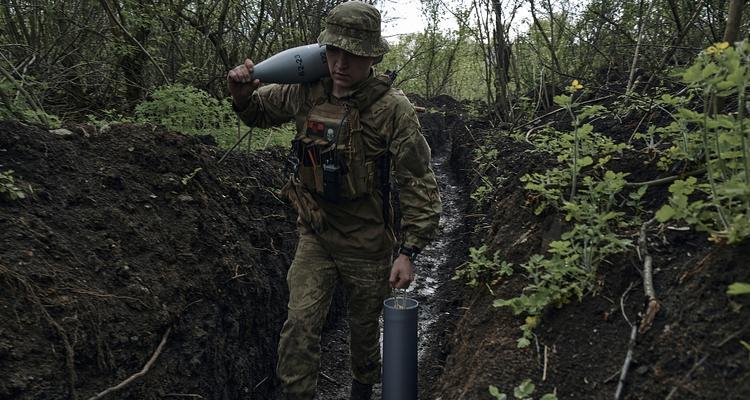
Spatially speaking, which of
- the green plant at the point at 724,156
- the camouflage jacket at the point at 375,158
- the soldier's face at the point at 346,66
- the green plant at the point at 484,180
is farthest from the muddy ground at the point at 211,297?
the soldier's face at the point at 346,66

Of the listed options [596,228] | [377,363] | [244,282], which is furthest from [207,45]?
[596,228]

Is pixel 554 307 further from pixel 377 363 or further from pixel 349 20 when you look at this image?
pixel 349 20

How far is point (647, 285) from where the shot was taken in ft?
6.31

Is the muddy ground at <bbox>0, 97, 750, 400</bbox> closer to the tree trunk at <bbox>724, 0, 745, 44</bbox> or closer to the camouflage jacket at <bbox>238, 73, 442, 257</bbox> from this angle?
the camouflage jacket at <bbox>238, 73, 442, 257</bbox>

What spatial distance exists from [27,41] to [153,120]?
2.14 metres

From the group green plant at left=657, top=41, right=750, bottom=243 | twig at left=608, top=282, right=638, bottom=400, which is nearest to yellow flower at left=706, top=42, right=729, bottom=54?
green plant at left=657, top=41, right=750, bottom=243

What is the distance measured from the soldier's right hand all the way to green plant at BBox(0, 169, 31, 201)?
1.23 metres

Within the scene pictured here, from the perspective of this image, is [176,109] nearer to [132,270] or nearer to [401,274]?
[132,270]

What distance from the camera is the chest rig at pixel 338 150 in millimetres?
2932

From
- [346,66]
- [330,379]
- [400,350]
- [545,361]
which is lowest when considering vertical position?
[330,379]

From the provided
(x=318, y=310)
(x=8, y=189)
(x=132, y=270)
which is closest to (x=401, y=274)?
(x=318, y=310)

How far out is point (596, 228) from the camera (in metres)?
2.17

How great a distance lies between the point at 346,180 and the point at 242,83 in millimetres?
877

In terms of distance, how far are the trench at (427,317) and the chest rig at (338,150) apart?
1.65 metres
